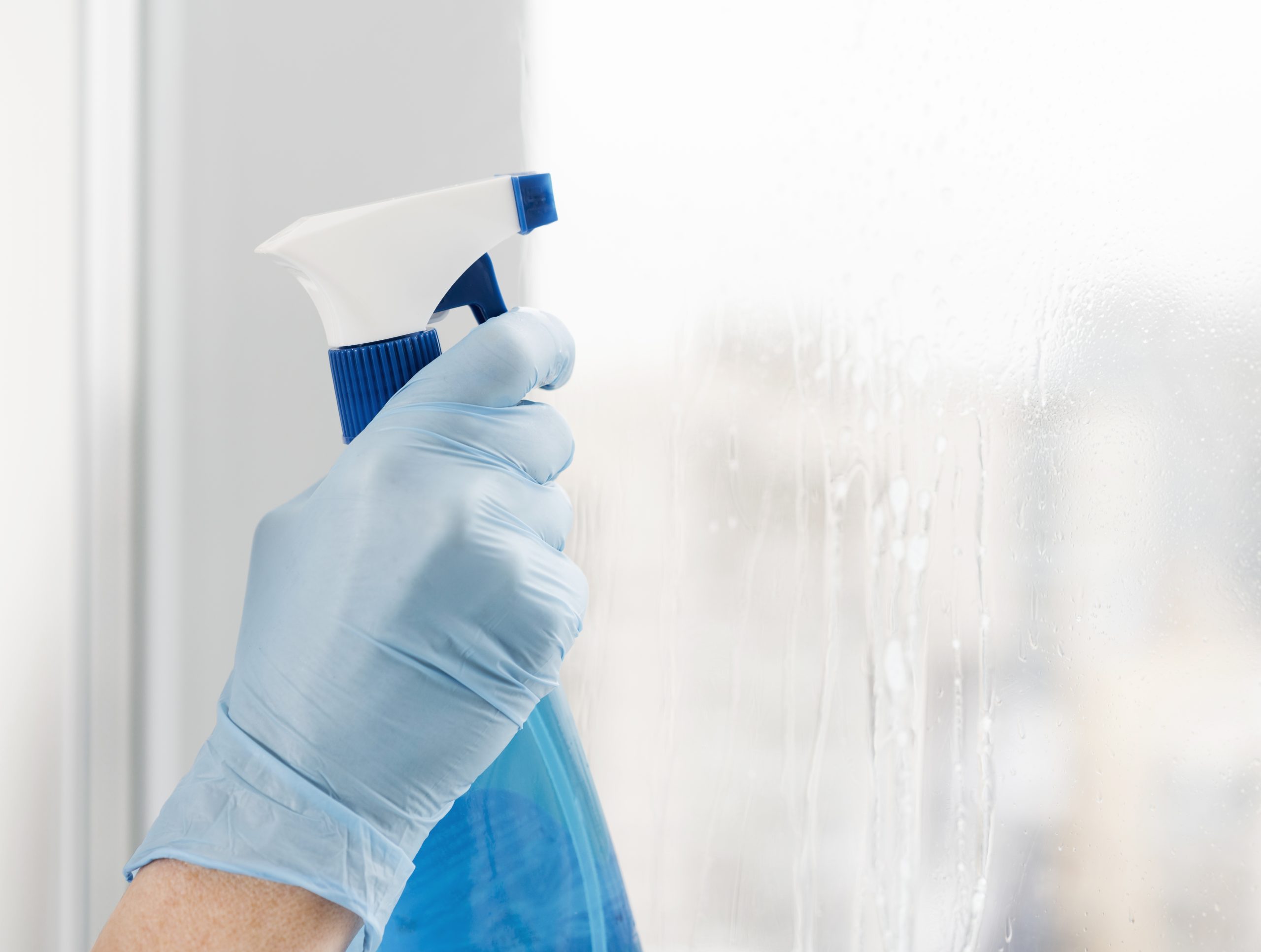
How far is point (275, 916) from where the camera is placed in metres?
0.34

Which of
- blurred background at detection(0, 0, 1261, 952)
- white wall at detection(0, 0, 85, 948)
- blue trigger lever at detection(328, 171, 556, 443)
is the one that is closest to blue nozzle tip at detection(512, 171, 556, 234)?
blue trigger lever at detection(328, 171, 556, 443)

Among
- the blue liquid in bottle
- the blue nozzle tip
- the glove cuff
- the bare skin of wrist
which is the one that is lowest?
the blue liquid in bottle

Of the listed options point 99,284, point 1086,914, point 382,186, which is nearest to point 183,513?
point 99,284

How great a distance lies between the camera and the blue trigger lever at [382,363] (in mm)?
407

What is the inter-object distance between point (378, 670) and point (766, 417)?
32 centimetres

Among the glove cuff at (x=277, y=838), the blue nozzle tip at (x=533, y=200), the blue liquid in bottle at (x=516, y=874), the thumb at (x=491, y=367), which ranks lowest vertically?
the blue liquid in bottle at (x=516, y=874)

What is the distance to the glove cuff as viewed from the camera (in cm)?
34

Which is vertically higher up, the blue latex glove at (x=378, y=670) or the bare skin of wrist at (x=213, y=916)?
the blue latex glove at (x=378, y=670)

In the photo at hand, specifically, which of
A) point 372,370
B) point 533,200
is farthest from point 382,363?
point 533,200

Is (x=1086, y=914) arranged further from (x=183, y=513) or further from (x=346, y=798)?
(x=183, y=513)

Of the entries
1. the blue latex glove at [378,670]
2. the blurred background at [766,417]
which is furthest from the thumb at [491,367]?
the blurred background at [766,417]

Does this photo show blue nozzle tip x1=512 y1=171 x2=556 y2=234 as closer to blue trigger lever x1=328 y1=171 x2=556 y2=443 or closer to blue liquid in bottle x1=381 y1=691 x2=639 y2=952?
blue trigger lever x1=328 y1=171 x2=556 y2=443

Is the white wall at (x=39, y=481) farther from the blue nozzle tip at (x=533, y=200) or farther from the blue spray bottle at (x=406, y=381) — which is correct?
the blue nozzle tip at (x=533, y=200)

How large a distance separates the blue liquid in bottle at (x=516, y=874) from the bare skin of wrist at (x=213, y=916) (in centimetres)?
7
